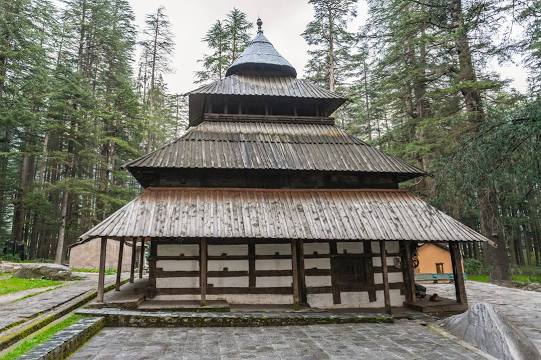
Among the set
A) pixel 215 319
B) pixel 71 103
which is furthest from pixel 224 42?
pixel 215 319

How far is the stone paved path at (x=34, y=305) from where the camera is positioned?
28.3 ft

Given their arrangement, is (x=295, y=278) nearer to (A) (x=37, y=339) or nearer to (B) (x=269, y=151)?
(B) (x=269, y=151)

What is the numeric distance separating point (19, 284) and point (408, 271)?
52.5 feet

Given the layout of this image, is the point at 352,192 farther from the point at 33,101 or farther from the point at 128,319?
the point at 33,101

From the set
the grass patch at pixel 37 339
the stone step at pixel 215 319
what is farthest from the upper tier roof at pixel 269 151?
the grass patch at pixel 37 339

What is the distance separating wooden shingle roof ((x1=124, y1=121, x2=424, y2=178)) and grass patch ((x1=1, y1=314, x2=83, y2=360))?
4.74 metres

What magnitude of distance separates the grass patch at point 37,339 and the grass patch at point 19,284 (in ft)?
20.0

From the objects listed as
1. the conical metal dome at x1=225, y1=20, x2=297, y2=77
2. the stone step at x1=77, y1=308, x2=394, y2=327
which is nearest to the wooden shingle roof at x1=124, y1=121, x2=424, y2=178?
the conical metal dome at x1=225, y1=20, x2=297, y2=77

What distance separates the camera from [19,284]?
577 inches

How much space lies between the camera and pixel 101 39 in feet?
95.3

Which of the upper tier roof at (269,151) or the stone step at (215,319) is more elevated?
the upper tier roof at (269,151)

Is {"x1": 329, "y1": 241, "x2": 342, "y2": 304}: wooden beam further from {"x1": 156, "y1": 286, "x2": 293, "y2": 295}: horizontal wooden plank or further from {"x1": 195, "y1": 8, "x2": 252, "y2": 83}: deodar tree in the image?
{"x1": 195, "y1": 8, "x2": 252, "y2": 83}: deodar tree

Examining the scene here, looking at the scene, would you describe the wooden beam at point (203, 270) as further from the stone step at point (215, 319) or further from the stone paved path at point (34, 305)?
the stone paved path at point (34, 305)

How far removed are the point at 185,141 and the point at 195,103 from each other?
3821mm
